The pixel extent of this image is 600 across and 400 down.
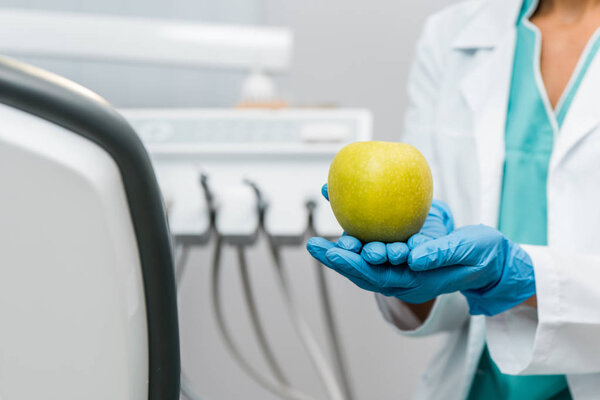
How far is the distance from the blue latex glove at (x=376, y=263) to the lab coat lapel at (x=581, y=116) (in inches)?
11.7

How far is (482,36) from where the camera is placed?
93 cm

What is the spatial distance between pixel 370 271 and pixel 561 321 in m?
0.28

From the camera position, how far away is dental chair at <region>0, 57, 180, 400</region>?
1.03 ft

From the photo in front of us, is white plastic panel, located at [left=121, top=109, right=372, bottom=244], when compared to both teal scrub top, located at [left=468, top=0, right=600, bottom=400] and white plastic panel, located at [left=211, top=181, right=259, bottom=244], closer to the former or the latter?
white plastic panel, located at [left=211, top=181, right=259, bottom=244]

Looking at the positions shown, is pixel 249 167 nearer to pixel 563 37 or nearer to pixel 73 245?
pixel 563 37

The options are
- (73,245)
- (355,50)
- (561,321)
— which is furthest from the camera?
(355,50)

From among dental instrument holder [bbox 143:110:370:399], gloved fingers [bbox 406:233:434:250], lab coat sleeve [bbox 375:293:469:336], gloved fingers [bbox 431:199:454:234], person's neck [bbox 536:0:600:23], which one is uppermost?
person's neck [bbox 536:0:600:23]

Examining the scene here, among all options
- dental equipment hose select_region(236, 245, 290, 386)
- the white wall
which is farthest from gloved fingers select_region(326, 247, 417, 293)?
the white wall

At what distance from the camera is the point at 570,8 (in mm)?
872

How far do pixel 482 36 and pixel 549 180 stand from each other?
11.5 inches

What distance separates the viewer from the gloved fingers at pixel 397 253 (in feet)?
1.73

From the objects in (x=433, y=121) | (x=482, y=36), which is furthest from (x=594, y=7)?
(x=433, y=121)

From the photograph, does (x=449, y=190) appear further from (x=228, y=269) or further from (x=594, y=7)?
(x=228, y=269)

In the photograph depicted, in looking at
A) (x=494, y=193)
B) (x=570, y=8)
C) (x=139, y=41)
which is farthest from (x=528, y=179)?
(x=139, y=41)
